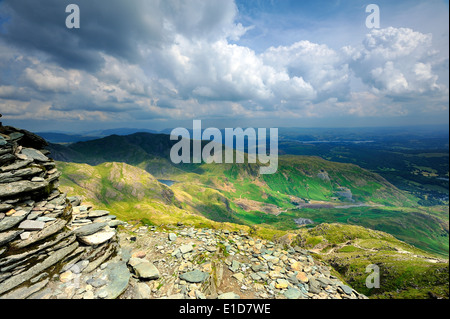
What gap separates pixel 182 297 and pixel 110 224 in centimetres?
870

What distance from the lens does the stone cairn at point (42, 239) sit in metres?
9.37

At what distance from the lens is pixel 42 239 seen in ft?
35.4

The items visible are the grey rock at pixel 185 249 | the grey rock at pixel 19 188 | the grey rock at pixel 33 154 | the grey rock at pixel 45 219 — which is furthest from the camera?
the grey rock at pixel 185 249

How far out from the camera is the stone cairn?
30.7 feet

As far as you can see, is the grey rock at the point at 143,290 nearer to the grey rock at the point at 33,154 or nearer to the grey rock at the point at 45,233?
the grey rock at the point at 45,233

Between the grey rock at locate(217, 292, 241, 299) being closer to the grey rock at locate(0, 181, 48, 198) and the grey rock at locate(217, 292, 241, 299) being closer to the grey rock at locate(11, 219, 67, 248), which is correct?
the grey rock at locate(11, 219, 67, 248)

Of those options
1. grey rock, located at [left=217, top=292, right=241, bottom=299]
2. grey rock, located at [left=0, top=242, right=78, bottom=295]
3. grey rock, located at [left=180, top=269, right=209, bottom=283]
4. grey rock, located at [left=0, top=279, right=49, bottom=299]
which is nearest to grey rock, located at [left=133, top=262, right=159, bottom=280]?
grey rock, located at [left=180, top=269, right=209, bottom=283]

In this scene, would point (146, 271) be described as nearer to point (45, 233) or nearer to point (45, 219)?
point (45, 233)

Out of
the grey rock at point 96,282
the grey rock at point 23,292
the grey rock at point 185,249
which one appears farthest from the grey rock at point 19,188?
the grey rock at point 185,249

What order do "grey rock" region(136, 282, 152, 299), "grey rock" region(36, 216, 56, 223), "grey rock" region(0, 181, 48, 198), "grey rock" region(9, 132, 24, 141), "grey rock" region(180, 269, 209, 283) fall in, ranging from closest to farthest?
1. "grey rock" region(136, 282, 152, 299)
2. "grey rock" region(0, 181, 48, 198)
3. "grey rock" region(36, 216, 56, 223)
4. "grey rock" region(180, 269, 209, 283)
5. "grey rock" region(9, 132, 24, 141)

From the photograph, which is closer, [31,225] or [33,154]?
[31,225]

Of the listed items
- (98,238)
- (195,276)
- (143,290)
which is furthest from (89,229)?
(195,276)

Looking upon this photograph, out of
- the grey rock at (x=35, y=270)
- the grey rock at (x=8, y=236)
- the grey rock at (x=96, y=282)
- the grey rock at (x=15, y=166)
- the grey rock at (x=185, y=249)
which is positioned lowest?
the grey rock at (x=185, y=249)

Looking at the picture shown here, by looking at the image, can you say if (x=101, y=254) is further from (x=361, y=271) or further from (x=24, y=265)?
(x=361, y=271)
